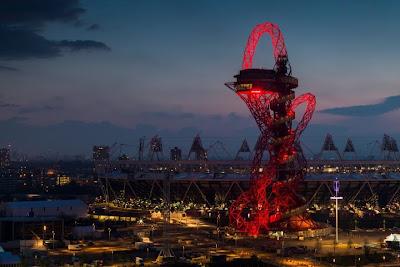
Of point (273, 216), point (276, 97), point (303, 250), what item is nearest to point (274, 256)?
point (303, 250)

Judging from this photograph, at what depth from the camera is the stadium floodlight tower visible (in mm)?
73188

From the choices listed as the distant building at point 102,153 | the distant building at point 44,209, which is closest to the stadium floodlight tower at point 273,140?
the distant building at point 44,209

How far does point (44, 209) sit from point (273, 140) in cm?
3501

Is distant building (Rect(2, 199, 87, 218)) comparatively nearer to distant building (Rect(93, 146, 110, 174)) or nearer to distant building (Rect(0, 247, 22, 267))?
distant building (Rect(0, 247, 22, 267))

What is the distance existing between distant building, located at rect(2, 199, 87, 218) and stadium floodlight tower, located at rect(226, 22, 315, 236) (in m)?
26.9

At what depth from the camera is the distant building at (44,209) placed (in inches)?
3317

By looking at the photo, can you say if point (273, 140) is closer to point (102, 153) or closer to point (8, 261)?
point (8, 261)

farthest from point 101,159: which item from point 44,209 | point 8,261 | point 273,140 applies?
point 8,261

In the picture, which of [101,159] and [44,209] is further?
[101,159]

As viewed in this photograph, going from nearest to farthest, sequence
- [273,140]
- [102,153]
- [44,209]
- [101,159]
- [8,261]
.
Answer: [8,261] < [273,140] < [44,209] < [101,159] < [102,153]

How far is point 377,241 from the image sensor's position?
6950 cm

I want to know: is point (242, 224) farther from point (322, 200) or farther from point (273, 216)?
point (322, 200)

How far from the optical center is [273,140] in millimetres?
74250

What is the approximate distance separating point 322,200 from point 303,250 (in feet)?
155
